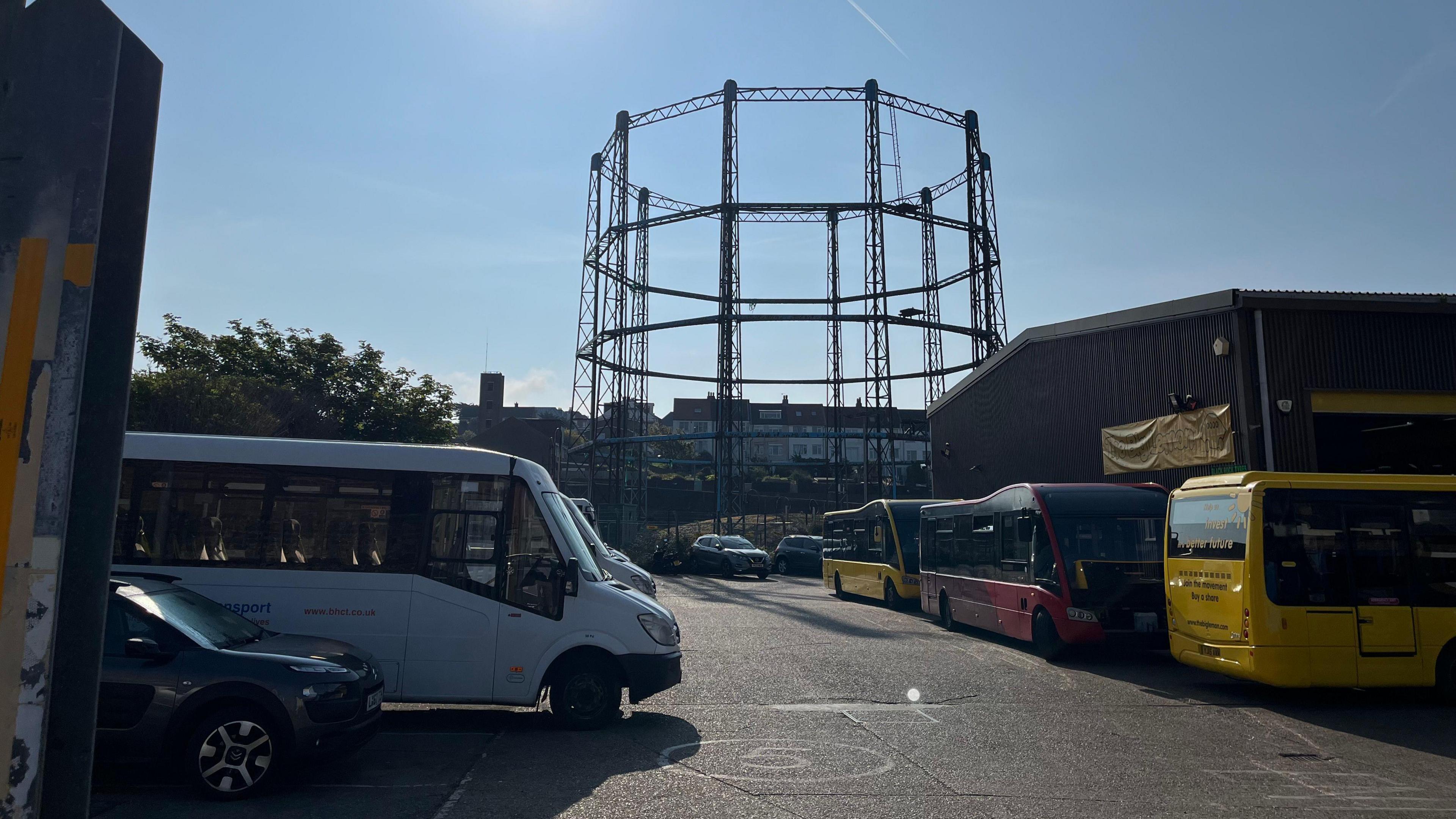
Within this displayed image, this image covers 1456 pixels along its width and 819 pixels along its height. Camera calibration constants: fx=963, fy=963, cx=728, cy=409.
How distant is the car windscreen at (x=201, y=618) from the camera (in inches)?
264

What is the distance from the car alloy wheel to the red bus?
1011 cm

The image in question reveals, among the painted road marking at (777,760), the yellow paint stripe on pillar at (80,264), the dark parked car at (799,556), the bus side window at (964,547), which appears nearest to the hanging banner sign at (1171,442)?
the bus side window at (964,547)

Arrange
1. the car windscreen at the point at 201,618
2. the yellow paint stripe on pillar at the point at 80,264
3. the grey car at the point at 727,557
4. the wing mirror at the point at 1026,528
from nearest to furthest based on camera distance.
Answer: the yellow paint stripe on pillar at the point at 80,264 < the car windscreen at the point at 201,618 < the wing mirror at the point at 1026,528 < the grey car at the point at 727,557

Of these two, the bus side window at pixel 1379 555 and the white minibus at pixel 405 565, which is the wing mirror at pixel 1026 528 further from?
the white minibus at pixel 405 565

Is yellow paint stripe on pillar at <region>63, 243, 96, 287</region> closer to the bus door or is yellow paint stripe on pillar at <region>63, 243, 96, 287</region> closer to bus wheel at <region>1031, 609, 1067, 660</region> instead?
the bus door

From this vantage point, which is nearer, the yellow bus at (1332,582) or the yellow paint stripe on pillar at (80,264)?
the yellow paint stripe on pillar at (80,264)

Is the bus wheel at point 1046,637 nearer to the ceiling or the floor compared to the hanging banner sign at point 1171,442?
nearer to the floor

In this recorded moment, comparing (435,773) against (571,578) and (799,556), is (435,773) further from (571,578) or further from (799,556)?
(799,556)

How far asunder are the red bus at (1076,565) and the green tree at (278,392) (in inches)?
912

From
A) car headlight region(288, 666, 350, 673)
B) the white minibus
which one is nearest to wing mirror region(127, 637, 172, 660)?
car headlight region(288, 666, 350, 673)

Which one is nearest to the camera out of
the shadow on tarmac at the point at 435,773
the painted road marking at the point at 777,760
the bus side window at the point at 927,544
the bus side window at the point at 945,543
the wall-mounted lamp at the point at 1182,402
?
the shadow on tarmac at the point at 435,773

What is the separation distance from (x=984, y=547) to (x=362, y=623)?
425 inches

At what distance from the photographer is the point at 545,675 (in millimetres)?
8586

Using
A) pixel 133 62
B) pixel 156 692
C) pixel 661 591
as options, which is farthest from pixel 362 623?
pixel 661 591
